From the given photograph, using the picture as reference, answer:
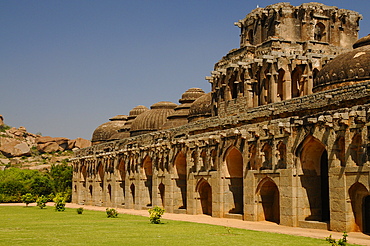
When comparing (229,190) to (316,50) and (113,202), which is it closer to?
(316,50)

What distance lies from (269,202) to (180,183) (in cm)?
999

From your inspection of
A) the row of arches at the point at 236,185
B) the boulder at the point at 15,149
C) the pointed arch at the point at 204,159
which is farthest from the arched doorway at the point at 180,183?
the boulder at the point at 15,149

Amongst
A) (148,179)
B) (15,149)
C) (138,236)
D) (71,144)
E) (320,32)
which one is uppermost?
(320,32)

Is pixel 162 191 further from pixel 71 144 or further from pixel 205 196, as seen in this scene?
pixel 71 144

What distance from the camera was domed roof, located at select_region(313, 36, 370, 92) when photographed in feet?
83.9

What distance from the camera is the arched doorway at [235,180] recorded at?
96.9 ft

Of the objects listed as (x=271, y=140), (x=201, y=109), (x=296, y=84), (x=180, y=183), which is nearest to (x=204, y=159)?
(x=180, y=183)

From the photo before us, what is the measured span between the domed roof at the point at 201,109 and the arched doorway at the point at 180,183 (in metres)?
5.96

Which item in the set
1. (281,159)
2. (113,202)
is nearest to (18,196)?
(113,202)

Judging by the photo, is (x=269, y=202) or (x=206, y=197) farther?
(x=206, y=197)

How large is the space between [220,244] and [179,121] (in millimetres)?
29472

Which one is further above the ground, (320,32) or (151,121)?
(320,32)

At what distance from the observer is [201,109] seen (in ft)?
135

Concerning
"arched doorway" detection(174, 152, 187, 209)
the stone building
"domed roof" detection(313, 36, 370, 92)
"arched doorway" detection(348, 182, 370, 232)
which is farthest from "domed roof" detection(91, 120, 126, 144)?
"arched doorway" detection(348, 182, 370, 232)
